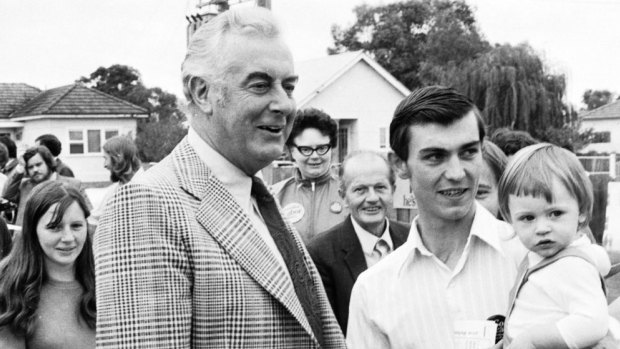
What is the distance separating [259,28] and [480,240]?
108cm

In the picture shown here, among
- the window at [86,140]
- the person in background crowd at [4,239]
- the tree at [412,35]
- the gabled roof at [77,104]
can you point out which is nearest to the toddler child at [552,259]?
the person in background crowd at [4,239]

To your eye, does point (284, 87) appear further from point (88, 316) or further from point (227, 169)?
point (88, 316)

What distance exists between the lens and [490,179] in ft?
13.4

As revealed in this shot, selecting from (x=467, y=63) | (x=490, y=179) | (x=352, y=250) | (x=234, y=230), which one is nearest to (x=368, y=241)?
(x=352, y=250)

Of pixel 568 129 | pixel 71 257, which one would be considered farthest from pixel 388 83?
pixel 71 257

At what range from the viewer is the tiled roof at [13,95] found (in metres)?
42.5

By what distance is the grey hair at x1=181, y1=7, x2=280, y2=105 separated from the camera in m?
2.23

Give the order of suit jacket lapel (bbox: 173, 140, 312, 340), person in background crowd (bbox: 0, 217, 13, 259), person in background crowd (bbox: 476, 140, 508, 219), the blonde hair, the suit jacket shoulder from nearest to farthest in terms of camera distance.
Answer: suit jacket lapel (bbox: 173, 140, 312, 340)
the blonde hair
person in background crowd (bbox: 476, 140, 508, 219)
the suit jacket shoulder
person in background crowd (bbox: 0, 217, 13, 259)

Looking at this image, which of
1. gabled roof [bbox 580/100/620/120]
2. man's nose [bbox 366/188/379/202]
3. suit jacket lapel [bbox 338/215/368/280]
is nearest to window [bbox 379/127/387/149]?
man's nose [bbox 366/188/379/202]

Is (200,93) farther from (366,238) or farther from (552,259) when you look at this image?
(366,238)

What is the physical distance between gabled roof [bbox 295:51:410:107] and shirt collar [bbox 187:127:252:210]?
99.4ft

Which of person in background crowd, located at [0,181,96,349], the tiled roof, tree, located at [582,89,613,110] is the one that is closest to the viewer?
person in background crowd, located at [0,181,96,349]

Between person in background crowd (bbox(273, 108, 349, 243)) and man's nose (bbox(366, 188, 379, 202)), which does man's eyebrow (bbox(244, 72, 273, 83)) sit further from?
person in background crowd (bbox(273, 108, 349, 243))

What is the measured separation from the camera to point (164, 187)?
6.81 ft
